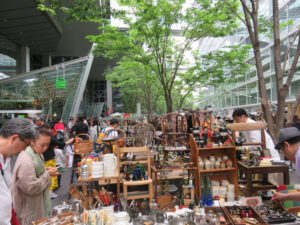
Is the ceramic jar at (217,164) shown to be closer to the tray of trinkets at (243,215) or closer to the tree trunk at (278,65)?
the tray of trinkets at (243,215)

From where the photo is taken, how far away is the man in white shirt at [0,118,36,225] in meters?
1.66

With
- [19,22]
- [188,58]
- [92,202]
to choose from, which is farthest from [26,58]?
[92,202]

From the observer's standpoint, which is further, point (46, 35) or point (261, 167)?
point (46, 35)

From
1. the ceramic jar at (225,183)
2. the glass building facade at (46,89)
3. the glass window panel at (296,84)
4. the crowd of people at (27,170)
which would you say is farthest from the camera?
the glass building facade at (46,89)

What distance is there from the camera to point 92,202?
362cm

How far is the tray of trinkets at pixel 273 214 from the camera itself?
299cm

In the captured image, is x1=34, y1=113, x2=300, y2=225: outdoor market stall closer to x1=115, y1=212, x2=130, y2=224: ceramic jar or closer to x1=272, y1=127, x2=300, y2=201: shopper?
x1=115, y1=212, x2=130, y2=224: ceramic jar

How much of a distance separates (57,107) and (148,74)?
839cm

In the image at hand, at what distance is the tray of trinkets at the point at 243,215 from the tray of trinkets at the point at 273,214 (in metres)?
0.10

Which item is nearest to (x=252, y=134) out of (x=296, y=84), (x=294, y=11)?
(x=296, y=84)

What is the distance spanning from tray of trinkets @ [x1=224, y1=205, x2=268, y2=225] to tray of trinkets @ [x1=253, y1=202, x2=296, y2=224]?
10 cm

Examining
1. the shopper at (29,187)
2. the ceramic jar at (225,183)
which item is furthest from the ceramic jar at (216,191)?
the shopper at (29,187)

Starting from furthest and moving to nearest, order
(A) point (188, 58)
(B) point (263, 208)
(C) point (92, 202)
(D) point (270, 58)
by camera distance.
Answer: (D) point (270, 58) → (A) point (188, 58) → (C) point (92, 202) → (B) point (263, 208)

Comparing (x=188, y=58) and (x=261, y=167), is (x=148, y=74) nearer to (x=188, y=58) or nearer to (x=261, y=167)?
(x=188, y=58)
